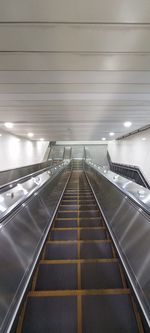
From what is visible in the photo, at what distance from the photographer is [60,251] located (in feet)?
6.82

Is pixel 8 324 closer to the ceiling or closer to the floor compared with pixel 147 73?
closer to the floor

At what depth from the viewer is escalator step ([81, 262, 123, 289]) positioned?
154 centimetres

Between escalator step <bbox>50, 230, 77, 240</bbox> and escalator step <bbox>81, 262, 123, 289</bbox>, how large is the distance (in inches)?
31.9

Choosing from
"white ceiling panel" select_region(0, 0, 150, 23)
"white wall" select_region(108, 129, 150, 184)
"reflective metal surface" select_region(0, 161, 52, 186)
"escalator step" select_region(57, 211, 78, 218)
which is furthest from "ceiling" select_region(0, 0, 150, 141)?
"white wall" select_region(108, 129, 150, 184)

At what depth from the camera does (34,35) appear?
122 centimetres

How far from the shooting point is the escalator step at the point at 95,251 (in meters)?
2.01

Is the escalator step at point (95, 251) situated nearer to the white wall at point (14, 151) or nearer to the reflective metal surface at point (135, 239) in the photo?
the reflective metal surface at point (135, 239)

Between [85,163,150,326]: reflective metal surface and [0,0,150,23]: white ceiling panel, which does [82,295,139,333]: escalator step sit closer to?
[85,163,150,326]: reflective metal surface

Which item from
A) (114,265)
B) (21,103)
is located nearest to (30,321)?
(114,265)

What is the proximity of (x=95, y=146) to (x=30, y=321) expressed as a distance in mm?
14497

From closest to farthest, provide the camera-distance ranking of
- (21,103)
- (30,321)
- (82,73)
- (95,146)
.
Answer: (30,321) → (82,73) → (21,103) → (95,146)

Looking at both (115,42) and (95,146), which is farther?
(95,146)

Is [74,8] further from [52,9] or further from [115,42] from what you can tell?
[115,42]

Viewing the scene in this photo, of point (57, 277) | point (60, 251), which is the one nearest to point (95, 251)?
point (60, 251)
